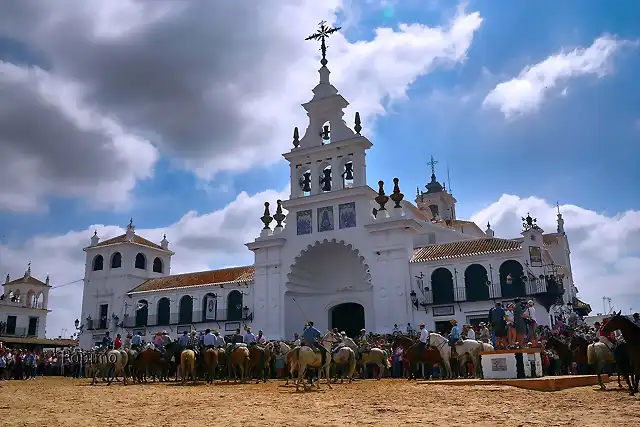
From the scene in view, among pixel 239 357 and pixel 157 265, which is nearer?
pixel 239 357

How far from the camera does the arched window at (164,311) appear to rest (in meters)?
40.0

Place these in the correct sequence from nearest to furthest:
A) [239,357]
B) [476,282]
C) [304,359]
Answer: [304,359]
[239,357]
[476,282]

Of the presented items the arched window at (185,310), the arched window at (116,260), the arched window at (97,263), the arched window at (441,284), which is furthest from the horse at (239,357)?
the arched window at (97,263)

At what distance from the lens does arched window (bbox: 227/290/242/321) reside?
37.2m

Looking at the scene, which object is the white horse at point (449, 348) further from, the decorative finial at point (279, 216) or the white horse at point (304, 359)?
the decorative finial at point (279, 216)

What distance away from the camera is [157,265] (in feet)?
158

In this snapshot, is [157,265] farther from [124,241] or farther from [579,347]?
[579,347]

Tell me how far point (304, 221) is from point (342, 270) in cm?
380

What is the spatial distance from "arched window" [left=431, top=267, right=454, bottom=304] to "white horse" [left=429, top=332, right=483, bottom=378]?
11.2 meters

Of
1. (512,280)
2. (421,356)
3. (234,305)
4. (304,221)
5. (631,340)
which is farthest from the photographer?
(234,305)

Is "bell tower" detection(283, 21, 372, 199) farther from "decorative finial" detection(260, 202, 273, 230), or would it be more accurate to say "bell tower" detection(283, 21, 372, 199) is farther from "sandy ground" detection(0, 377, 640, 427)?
"sandy ground" detection(0, 377, 640, 427)

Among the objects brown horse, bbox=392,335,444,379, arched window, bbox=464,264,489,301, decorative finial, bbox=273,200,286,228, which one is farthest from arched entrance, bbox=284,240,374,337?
brown horse, bbox=392,335,444,379

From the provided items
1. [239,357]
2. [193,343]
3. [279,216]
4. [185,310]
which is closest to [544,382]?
[239,357]

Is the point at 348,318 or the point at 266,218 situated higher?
the point at 266,218
